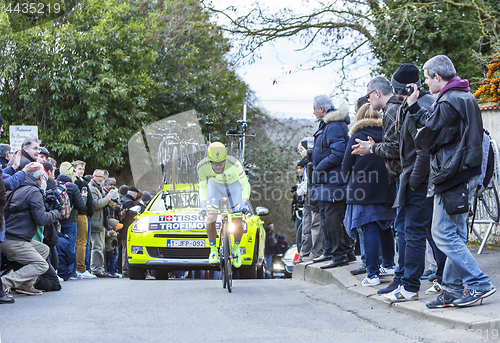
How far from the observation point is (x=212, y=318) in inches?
211

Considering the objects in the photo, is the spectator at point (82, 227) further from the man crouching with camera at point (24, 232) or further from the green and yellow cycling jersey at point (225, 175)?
the green and yellow cycling jersey at point (225, 175)

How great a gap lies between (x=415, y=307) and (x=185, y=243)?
4.99 metres

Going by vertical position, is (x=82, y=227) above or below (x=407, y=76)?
below

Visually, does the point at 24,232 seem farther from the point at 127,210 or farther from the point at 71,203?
the point at 127,210

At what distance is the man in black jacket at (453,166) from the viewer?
4777mm

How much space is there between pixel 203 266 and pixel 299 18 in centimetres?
793

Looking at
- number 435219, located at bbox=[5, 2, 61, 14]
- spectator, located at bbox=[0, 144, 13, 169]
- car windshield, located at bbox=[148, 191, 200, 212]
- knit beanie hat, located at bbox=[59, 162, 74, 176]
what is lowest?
car windshield, located at bbox=[148, 191, 200, 212]

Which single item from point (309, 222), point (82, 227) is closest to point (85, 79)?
point (82, 227)

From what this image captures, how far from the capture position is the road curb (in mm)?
4270

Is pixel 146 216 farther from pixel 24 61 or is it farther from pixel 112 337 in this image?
pixel 24 61

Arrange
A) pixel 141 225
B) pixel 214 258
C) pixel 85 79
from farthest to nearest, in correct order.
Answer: pixel 85 79, pixel 141 225, pixel 214 258

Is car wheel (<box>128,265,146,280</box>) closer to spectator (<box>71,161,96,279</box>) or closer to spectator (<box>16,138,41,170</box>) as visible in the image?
spectator (<box>71,161,96,279</box>)

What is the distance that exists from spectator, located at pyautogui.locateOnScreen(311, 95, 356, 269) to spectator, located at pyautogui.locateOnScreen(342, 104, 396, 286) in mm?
793

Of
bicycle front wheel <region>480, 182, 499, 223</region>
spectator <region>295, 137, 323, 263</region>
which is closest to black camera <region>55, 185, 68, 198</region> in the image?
spectator <region>295, 137, 323, 263</region>
